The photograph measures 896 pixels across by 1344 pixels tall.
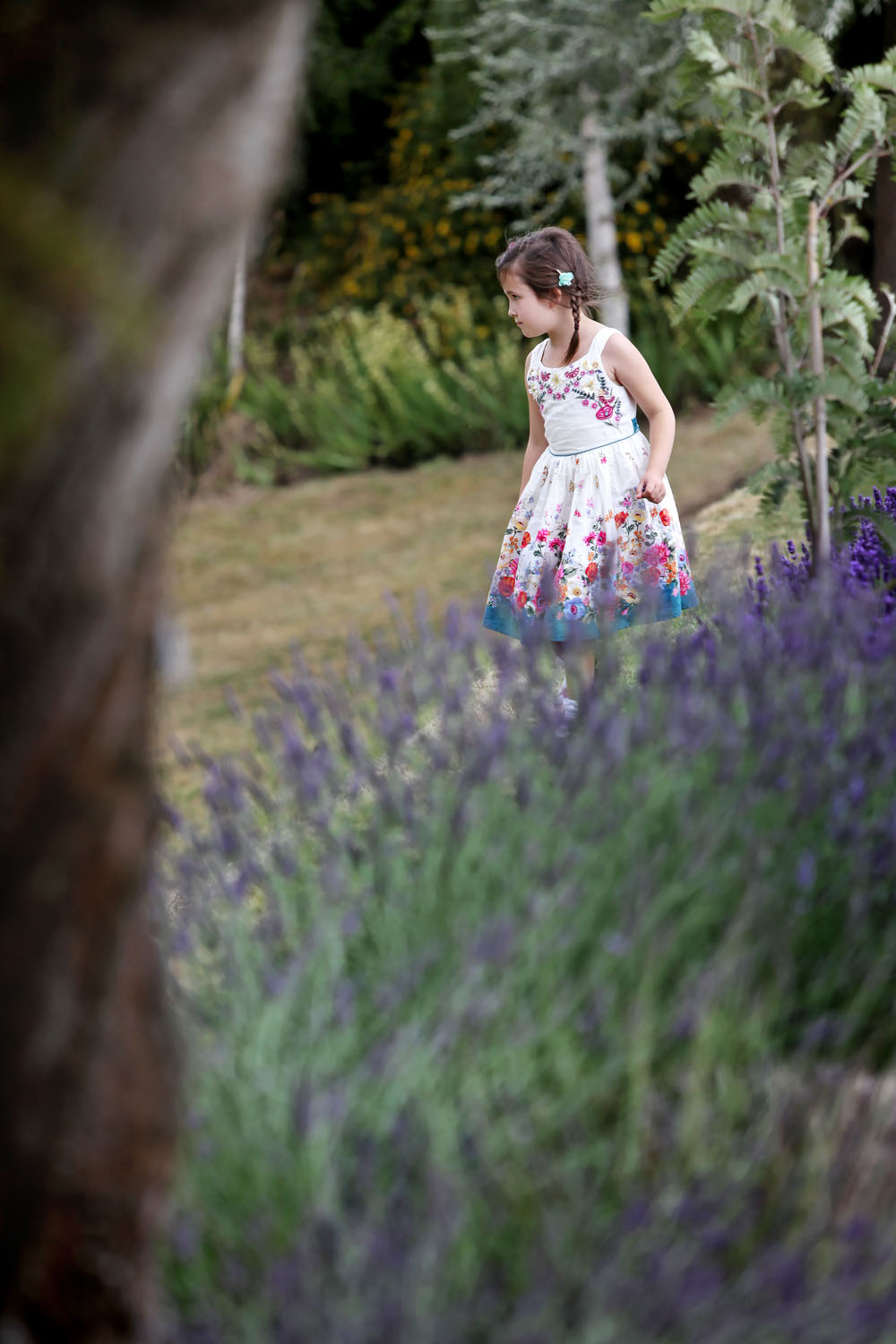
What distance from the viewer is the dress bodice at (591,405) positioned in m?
4.17

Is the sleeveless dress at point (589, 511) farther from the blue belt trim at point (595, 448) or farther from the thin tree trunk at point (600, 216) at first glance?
the thin tree trunk at point (600, 216)

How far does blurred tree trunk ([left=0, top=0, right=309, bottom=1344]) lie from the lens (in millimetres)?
1096

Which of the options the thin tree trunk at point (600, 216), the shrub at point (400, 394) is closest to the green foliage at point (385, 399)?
the shrub at point (400, 394)

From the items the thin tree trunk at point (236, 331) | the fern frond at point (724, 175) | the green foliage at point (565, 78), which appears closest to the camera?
the fern frond at point (724, 175)

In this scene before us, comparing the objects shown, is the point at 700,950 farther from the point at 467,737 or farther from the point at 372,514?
the point at 372,514

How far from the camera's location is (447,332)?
436 inches

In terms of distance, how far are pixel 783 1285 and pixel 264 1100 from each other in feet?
2.05

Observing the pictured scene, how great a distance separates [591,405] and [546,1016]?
110 inches

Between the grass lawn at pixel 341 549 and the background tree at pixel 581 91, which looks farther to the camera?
the background tree at pixel 581 91

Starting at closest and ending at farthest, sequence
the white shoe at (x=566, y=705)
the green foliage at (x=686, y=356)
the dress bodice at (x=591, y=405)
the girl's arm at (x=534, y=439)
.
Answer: the white shoe at (x=566, y=705)
the dress bodice at (x=591, y=405)
the girl's arm at (x=534, y=439)
the green foliage at (x=686, y=356)

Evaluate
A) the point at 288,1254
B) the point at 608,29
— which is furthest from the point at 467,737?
the point at 608,29

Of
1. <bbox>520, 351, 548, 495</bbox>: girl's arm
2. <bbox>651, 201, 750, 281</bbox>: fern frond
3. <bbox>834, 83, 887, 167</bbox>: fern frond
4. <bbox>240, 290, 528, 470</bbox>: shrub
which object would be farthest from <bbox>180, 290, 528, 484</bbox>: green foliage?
<bbox>834, 83, 887, 167</bbox>: fern frond

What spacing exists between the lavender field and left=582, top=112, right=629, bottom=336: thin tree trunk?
25.5 feet

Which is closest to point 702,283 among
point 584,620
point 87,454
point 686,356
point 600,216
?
point 584,620
